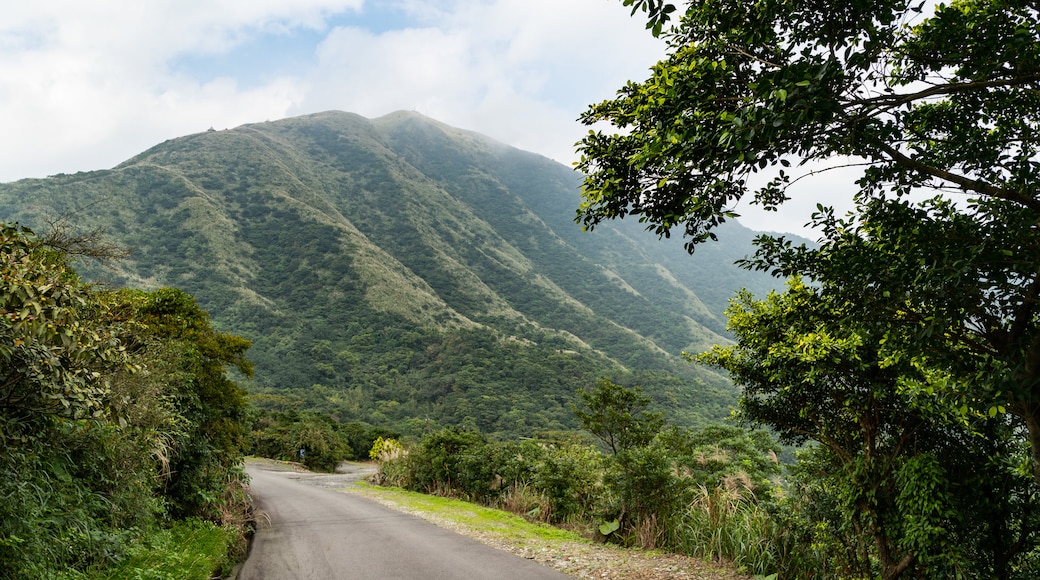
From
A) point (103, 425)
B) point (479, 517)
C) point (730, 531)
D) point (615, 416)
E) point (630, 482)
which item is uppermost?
point (103, 425)

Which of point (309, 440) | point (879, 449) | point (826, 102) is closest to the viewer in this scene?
point (826, 102)

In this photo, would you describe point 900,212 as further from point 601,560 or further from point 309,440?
point 309,440

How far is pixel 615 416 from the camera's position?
38.3 ft

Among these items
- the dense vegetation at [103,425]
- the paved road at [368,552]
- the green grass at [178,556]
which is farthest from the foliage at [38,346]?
the paved road at [368,552]

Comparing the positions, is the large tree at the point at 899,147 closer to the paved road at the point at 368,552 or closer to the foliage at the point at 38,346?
the foliage at the point at 38,346

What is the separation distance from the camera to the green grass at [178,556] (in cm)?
524

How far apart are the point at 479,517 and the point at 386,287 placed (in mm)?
91371

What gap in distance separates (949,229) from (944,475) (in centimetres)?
296

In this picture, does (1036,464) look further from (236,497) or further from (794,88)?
(236,497)

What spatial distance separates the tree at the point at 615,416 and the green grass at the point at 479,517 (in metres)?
2.35

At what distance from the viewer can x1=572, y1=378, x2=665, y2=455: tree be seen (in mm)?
11625

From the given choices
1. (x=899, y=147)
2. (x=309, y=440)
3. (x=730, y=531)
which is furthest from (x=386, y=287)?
(x=899, y=147)

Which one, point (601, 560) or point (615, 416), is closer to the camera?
point (601, 560)

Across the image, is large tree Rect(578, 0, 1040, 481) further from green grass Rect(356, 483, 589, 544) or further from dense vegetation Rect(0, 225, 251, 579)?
green grass Rect(356, 483, 589, 544)
